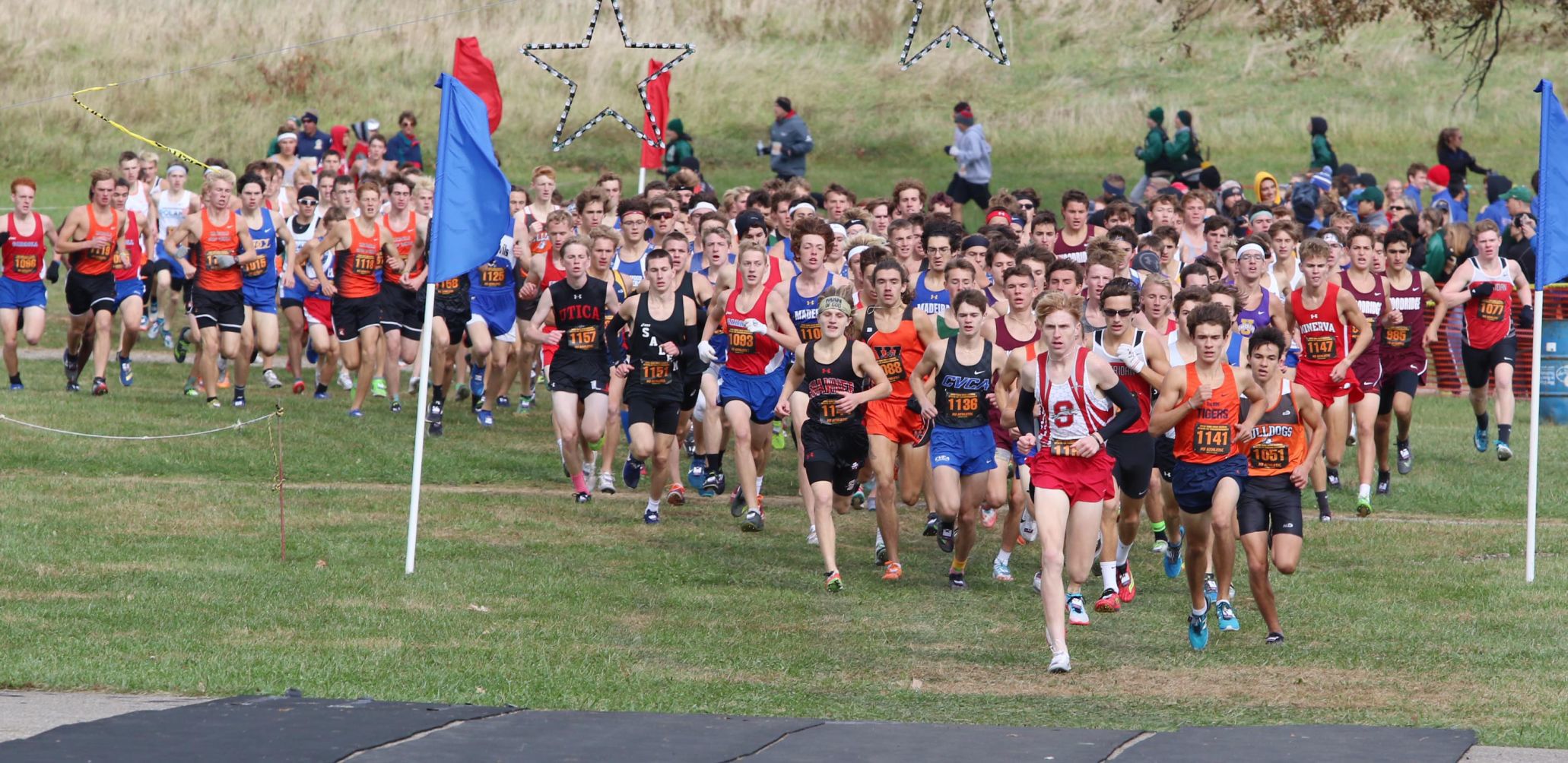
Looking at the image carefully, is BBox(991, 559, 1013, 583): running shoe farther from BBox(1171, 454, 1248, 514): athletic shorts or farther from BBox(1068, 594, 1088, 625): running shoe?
BBox(1171, 454, 1248, 514): athletic shorts

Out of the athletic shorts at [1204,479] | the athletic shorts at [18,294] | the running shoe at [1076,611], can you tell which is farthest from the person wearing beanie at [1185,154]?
the athletic shorts at [1204,479]

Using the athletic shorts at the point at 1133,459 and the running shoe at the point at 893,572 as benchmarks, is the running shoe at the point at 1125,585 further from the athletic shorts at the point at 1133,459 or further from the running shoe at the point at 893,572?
the running shoe at the point at 893,572

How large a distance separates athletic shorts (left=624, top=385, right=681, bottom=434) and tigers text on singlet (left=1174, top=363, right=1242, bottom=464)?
14.7 feet

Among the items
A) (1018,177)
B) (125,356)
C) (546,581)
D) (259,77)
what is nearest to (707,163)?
(1018,177)

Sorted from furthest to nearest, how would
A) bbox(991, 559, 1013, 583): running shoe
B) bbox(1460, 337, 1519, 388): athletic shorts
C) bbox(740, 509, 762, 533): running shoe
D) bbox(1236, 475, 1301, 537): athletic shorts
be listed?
1. bbox(1460, 337, 1519, 388): athletic shorts
2. bbox(740, 509, 762, 533): running shoe
3. bbox(991, 559, 1013, 583): running shoe
4. bbox(1236, 475, 1301, 537): athletic shorts

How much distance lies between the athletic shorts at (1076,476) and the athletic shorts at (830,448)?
7.81 feet

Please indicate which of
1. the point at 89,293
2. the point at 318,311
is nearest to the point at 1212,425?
the point at 318,311

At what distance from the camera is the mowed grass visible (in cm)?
918

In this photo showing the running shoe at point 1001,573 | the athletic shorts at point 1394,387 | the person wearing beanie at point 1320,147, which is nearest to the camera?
the running shoe at point 1001,573

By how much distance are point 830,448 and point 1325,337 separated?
13.8 ft

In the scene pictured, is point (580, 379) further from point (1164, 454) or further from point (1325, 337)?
point (1325, 337)

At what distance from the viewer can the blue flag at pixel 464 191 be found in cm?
1200

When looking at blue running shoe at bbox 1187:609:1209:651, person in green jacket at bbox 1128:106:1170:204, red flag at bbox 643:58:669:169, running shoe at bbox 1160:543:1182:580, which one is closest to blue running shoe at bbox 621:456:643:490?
running shoe at bbox 1160:543:1182:580

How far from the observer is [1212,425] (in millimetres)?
10469
